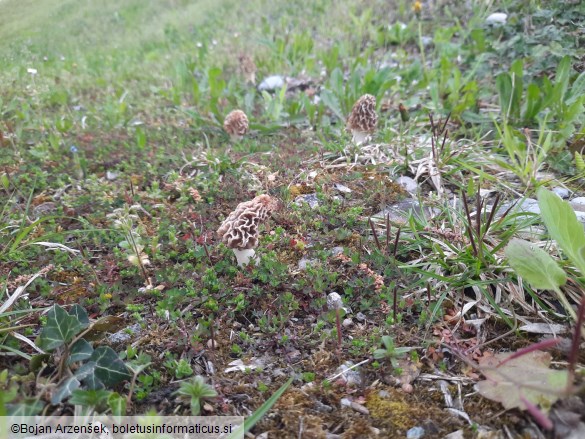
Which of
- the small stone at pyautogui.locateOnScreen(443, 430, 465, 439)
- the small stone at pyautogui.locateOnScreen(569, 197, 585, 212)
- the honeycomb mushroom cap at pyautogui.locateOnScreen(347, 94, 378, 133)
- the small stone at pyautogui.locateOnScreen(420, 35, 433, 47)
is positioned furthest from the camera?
the small stone at pyautogui.locateOnScreen(420, 35, 433, 47)

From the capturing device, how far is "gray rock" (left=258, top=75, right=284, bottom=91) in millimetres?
5840

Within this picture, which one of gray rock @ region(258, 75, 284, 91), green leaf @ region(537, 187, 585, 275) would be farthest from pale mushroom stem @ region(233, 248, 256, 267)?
gray rock @ region(258, 75, 284, 91)

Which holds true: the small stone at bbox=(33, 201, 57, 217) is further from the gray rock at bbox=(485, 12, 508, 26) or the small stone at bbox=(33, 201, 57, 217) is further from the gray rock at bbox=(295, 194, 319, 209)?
the gray rock at bbox=(485, 12, 508, 26)

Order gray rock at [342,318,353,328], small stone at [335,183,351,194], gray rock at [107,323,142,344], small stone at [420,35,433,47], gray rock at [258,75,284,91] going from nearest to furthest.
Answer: gray rock at [107,323,142,344] < gray rock at [342,318,353,328] < small stone at [335,183,351,194] < gray rock at [258,75,284,91] < small stone at [420,35,433,47]

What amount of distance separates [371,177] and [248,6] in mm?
7361

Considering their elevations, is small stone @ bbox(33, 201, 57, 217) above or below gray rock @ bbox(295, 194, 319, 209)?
above

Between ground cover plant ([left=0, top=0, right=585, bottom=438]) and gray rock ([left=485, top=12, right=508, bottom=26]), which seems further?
gray rock ([left=485, top=12, right=508, bottom=26])

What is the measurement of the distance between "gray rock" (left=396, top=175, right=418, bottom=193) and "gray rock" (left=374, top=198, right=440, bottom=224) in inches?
6.3

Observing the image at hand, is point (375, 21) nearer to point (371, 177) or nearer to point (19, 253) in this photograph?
point (371, 177)

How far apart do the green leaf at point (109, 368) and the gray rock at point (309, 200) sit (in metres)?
1.71

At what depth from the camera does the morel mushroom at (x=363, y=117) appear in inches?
155

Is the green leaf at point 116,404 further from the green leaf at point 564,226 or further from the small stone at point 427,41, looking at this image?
the small stone at point 427,41

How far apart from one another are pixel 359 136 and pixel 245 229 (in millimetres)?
1886

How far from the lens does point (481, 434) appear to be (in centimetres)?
185
